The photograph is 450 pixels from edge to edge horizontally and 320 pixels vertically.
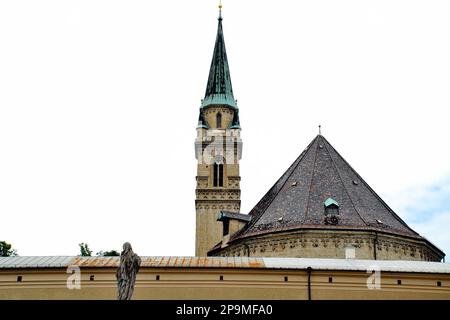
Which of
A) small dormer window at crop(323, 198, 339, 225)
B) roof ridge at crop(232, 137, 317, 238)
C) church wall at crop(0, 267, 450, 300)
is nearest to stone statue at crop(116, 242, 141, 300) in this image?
church wall at crop(0, 267, 450, 300)

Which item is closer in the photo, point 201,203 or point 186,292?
point 186,292

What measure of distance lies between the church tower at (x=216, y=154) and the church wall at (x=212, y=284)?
2948 centimetres

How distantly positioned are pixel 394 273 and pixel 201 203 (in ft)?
108

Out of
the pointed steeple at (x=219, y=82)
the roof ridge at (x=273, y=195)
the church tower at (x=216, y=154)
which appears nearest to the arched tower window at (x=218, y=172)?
the church tower at (x=216, y=154)

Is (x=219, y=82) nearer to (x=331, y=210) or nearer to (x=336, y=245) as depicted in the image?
(x=331, y=210)

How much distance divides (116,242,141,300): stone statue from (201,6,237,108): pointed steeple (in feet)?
147

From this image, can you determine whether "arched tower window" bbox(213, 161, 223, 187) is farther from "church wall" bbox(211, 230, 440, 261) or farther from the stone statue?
the stone statue

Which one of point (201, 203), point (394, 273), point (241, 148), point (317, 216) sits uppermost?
point (241, 148)

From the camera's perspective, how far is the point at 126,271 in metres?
20.6

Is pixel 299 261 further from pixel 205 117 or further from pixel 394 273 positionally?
pixel 205 117

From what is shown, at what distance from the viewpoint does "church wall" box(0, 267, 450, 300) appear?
2827 cm

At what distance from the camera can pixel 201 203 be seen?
198ft

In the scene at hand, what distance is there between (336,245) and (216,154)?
25816 millimetres
